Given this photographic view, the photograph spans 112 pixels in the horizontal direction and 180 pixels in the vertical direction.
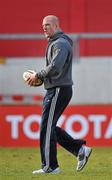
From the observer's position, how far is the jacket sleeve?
10359 mm

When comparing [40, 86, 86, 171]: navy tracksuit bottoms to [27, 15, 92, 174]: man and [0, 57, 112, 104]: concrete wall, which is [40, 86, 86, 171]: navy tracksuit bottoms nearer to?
[27, 15, 92, 174]: man

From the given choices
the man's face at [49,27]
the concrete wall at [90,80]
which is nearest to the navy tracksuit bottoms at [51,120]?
the man's face at [49,27]

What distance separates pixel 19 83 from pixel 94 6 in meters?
9.67

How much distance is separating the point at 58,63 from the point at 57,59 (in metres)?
0.05

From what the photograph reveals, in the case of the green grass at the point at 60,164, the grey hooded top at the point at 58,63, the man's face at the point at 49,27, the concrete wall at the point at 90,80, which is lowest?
the green grass at the point at 60,164

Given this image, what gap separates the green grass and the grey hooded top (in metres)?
1.15

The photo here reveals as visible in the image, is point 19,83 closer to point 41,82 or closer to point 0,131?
point 0,131

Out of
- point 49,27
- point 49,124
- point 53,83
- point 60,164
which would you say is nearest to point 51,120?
point 49,124

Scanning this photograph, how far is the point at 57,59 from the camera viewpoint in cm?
1036

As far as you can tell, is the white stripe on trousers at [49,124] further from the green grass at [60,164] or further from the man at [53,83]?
the green grass at [60,164]

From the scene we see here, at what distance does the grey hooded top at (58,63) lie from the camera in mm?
10383

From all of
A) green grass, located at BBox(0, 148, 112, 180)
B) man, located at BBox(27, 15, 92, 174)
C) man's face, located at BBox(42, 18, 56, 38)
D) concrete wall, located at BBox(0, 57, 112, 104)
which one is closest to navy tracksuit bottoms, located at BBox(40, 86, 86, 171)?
man, located at BBox(27, 15, 92, 174)

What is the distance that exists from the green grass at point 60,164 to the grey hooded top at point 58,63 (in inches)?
45.2

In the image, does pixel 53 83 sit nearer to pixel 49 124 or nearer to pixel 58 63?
pixel 58 63
